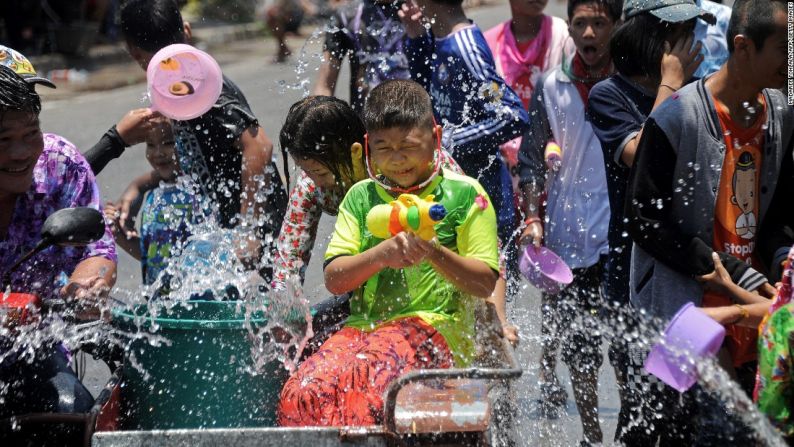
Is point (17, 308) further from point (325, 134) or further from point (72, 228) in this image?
point (325, 134)

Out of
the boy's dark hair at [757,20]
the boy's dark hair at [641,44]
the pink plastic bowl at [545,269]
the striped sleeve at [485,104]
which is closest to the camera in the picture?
the boy's dark hair at [757,20]

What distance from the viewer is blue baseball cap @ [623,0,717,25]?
409 cm

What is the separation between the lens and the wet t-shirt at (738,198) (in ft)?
11.5

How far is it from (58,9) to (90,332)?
50.7 ft

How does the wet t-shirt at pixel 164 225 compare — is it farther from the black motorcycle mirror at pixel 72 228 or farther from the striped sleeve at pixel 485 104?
the black motorcycle mirror at pixel 72 228

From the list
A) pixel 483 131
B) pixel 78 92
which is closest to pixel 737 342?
pixel 483 131

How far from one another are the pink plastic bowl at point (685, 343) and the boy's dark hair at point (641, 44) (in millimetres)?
1392

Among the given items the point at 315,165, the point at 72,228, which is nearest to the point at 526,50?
the point at 315,165

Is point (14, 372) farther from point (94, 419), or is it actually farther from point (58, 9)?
point (58, 9)

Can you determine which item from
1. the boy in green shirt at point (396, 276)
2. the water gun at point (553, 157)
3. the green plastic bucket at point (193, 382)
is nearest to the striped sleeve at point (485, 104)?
the water gun at point (553, 157)

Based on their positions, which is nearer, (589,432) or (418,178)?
(418,178)

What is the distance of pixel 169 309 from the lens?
3.89 meters

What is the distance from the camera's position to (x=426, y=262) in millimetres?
3611

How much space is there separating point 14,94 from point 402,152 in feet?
4.51
